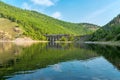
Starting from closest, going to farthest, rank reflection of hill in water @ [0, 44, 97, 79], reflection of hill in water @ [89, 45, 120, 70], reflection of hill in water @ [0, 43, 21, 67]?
1. reflection of hill in water @ [0, 44, 97, 79]
2. reflection of hill in water @ [89, 45, 120, 70]
3. reflection of hill in water @ [0, 43, 21, 67]

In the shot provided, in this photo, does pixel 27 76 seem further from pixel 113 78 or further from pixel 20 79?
pixel 113 78

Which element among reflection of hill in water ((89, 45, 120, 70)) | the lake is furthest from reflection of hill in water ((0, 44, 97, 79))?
reflection of hill in water ((89, 45, 120, 70))

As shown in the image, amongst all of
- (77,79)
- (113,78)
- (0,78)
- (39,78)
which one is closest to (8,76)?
(0,78)

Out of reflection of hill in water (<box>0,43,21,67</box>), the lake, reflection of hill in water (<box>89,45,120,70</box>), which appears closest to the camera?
the lake

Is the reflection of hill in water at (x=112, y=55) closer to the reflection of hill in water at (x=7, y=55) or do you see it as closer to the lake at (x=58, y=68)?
the lake at (x=58, y=68)

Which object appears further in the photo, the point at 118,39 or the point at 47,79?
the point at 118,39

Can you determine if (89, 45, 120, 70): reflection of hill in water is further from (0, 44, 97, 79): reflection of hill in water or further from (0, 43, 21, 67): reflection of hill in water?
(0, 43, 21, 67): reflection of hill in water

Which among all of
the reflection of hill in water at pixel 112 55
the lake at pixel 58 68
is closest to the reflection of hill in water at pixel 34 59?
the lake at pixel 58 68

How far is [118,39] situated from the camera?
631 feet

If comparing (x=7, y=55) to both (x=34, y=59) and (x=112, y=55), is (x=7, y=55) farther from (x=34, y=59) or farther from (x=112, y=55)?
(x=112, y=55)

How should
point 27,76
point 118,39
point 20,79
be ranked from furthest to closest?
point 118,39 → point 27,76 → point 20,79

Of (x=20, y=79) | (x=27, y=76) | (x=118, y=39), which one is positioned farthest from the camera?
(x=118, y=39)

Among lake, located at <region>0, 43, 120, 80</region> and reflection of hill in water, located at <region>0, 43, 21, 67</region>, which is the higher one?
reflection of hill in water, located at <region>0, 43, 21, 67</region>

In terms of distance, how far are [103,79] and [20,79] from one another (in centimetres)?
1181
